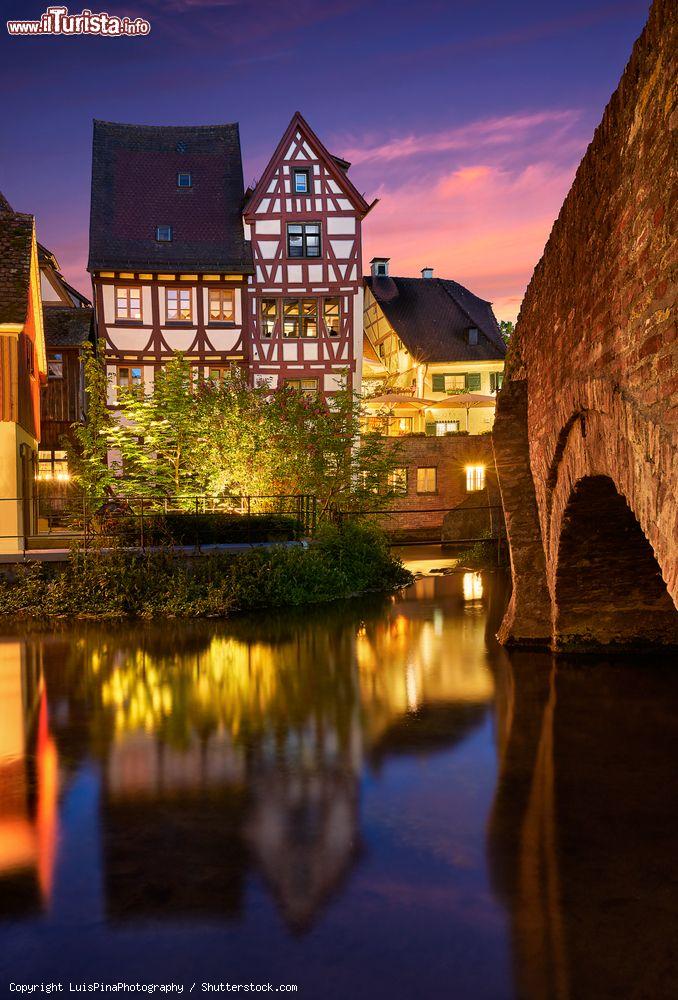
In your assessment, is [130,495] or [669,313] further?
[130,495]

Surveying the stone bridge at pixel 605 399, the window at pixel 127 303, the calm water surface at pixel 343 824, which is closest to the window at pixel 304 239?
the window at pixel 127 303

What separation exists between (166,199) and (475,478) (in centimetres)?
1514

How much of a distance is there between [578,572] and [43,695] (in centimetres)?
659

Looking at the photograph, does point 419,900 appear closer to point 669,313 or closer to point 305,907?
point 305,907

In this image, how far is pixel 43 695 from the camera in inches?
Answer: 409

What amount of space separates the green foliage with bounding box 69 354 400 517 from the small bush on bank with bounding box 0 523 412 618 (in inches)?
117

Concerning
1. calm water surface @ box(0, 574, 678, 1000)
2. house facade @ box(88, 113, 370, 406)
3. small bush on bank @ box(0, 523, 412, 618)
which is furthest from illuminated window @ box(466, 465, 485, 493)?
calm water surface @ box(0, 574, 678, 1000)

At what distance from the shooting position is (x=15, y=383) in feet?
60.7

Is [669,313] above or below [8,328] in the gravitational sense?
below

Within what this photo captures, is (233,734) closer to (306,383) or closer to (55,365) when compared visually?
(306,383)

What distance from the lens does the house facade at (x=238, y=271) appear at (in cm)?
2866

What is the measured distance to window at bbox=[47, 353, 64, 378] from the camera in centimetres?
2875

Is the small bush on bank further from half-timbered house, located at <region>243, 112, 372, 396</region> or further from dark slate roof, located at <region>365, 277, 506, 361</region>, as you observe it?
dark slate roof, located at <region>365, 277, 506, 361</region>

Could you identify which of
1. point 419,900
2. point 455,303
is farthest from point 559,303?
point 455,303
